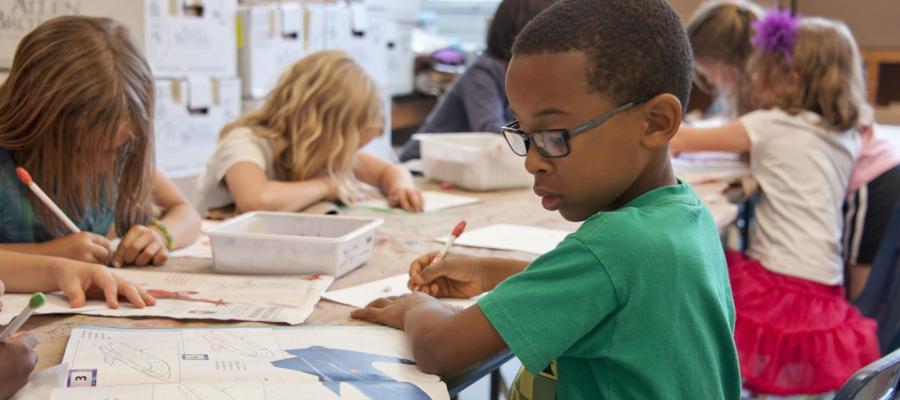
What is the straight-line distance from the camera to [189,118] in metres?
2.80

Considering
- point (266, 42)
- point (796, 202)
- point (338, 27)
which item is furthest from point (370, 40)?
Result: point (796, 202)

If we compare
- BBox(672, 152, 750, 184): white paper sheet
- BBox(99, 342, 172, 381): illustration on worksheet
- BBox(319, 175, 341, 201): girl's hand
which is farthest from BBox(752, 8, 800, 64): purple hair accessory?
BBox(99, 342, 172, 381): illustration on worksheet

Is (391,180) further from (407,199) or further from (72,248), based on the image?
(72,248)

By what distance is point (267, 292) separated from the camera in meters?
1.10

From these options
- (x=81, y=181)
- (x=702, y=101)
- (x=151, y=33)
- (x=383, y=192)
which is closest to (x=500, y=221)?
(x=383, y=192)

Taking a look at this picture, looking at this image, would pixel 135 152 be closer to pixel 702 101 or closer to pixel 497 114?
pixel 497 114

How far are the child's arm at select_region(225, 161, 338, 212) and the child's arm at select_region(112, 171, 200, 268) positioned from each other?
15cm

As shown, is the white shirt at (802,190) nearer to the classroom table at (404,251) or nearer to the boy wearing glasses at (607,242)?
the classroom table at (404,251)

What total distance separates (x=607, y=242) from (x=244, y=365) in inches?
14.4

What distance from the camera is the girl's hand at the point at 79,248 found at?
1.20 m

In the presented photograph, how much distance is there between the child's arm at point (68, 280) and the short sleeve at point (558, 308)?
483 mm

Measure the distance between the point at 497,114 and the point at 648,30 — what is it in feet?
5.70

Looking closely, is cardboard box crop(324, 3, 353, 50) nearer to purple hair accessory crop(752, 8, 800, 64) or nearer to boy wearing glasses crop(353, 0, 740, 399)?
purple hair accessory crop(752, 8, 800, 64)

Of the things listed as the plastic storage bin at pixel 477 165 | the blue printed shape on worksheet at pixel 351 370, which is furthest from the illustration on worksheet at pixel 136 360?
the plastic storage bin at pixel 477 165
